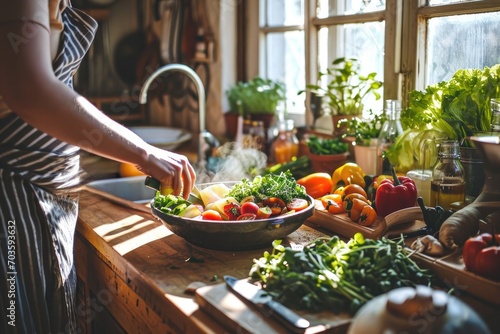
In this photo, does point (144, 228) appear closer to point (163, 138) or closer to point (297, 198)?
point (297, 198)

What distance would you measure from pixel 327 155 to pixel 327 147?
5 centimetres

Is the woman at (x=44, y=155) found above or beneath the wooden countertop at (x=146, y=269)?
above

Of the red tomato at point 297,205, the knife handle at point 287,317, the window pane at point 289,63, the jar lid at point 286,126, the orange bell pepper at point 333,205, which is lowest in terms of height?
the knife handle at point 287,317

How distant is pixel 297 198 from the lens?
1.60 meters

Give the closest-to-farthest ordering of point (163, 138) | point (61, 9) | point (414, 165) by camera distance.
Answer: point (61, 9) < point (414, 165) < point (163, 138)

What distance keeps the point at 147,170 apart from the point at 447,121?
2.86 feet

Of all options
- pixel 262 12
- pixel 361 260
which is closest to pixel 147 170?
pixel 361 260

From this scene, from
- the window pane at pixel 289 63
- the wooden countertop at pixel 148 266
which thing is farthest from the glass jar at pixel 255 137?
the wooden countertop at pixel 148 266

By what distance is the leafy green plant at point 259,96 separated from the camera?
8.96 ft

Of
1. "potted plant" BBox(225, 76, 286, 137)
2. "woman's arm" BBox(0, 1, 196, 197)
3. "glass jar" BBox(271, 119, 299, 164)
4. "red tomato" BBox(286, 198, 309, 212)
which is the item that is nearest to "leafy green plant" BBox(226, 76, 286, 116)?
"potted plant" BBox(225, 76, 286, 137)

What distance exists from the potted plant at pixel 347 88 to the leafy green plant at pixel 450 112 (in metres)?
0.42

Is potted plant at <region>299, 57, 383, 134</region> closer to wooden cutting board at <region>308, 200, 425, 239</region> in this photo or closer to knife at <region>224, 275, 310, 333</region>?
wooden cutting board at <region>308, 200, 425, 239</region>

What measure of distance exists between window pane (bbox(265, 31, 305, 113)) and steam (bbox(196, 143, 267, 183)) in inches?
16.1

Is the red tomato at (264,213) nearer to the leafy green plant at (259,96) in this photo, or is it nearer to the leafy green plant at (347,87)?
the leafy green plant at (347,87)
